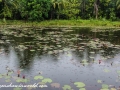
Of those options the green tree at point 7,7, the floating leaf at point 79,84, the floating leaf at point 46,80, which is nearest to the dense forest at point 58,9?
the green tree at point 7,7

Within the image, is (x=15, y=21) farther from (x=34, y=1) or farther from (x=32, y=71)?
(x=32, y=71)

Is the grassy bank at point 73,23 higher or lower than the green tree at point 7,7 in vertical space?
lower

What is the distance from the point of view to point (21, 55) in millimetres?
11453

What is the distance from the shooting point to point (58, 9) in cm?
A: 3478

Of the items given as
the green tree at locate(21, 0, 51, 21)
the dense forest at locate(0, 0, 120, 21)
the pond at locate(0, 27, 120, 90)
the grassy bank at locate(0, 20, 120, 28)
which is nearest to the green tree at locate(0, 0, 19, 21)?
the dense forest at locate(0, 0, 120, 21)

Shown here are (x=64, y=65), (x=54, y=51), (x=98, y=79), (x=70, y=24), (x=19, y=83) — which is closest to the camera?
(x=19, y=83)

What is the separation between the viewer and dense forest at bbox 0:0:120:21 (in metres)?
31.6

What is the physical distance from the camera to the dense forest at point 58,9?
3162cm

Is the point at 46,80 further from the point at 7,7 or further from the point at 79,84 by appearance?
the point at 7,7

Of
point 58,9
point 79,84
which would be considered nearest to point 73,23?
point 58,9

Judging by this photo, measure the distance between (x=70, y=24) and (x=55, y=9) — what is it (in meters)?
4.08

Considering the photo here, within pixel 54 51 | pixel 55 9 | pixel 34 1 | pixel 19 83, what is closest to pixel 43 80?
pixel 19 83

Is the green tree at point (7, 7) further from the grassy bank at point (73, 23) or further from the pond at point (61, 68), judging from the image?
the pond at point (61, 68)

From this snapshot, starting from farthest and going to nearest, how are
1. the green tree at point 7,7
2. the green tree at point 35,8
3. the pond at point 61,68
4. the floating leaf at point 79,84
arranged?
the green tree at point 7,7
the green tree at point 35,8
the pond at point 61,68
the floating leaf at point 79,84
